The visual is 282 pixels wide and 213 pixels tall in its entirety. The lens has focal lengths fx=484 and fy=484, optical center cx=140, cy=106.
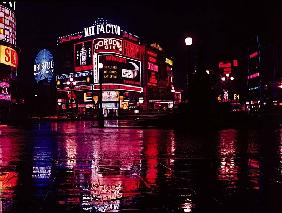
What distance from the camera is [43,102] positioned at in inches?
4988

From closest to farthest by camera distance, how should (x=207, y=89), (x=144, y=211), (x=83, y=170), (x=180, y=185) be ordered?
(x=144, y=211) < (x=180, y=185) < (x=83, y=170) < (x=207, y=89)

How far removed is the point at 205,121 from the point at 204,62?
4.06 m

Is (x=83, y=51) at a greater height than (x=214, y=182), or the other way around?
(x=83, y=51)

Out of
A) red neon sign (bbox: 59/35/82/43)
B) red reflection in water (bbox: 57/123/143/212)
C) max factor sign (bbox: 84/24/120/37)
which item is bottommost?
red reflection in water (bbox: 57/123/143/212)

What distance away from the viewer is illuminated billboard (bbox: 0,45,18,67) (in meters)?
77.0

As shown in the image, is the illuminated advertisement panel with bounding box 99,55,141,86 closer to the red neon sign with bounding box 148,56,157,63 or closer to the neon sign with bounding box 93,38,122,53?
the neon sign with bounding box 93,38,122,53

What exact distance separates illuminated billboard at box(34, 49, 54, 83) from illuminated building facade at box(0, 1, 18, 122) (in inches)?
1841

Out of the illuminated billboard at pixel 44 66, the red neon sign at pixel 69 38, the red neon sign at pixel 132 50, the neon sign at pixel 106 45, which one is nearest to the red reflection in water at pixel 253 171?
the neon sign at pixel 106 45

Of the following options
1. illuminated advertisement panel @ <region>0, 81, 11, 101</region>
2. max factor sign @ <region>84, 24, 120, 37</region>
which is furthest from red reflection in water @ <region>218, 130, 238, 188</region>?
max factor sign @ <region>84, 24, 120, 37</region>

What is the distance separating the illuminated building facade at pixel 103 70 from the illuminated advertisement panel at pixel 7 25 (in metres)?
32.2

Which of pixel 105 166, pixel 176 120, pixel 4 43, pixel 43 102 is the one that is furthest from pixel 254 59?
pixel 105 166

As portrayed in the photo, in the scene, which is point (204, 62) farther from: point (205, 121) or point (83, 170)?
point (83, 170)

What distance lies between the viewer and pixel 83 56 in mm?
127000

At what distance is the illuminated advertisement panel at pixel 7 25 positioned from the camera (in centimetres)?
7894
